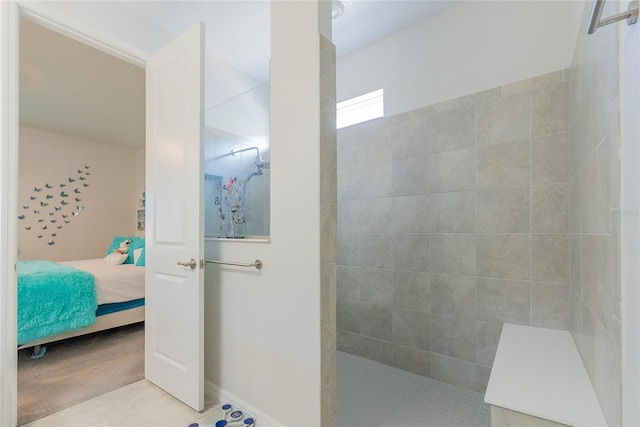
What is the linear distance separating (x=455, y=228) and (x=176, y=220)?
1851 millimetres

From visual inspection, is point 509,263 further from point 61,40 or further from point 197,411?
point 61,40

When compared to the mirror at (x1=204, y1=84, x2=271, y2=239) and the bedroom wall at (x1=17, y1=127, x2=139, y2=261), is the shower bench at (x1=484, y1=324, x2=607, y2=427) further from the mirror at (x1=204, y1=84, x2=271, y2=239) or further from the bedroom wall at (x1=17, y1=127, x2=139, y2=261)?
the bedroom wall at (x1=17, y1=127, x2=139, y2=261)

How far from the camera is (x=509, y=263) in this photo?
192 centimetres

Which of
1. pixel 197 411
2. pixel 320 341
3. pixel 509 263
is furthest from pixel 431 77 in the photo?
pixel 197 411

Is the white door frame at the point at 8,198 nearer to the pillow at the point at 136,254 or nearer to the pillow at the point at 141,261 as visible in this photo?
the pillow at the point at 141,261

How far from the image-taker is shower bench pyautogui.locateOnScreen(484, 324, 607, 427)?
3.35 ft

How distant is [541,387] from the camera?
1.18 metres

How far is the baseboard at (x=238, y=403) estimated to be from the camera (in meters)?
1.63

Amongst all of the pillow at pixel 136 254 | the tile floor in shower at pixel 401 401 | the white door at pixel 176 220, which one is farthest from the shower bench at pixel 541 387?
the pillow at pixel 136 254

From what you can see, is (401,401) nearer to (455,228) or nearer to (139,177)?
(455,228)

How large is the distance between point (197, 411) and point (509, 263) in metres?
2.07

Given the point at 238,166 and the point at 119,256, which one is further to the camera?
the point at 119,256

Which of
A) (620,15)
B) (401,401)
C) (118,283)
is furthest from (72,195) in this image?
(620,15)

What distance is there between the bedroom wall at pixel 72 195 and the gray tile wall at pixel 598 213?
652cm
